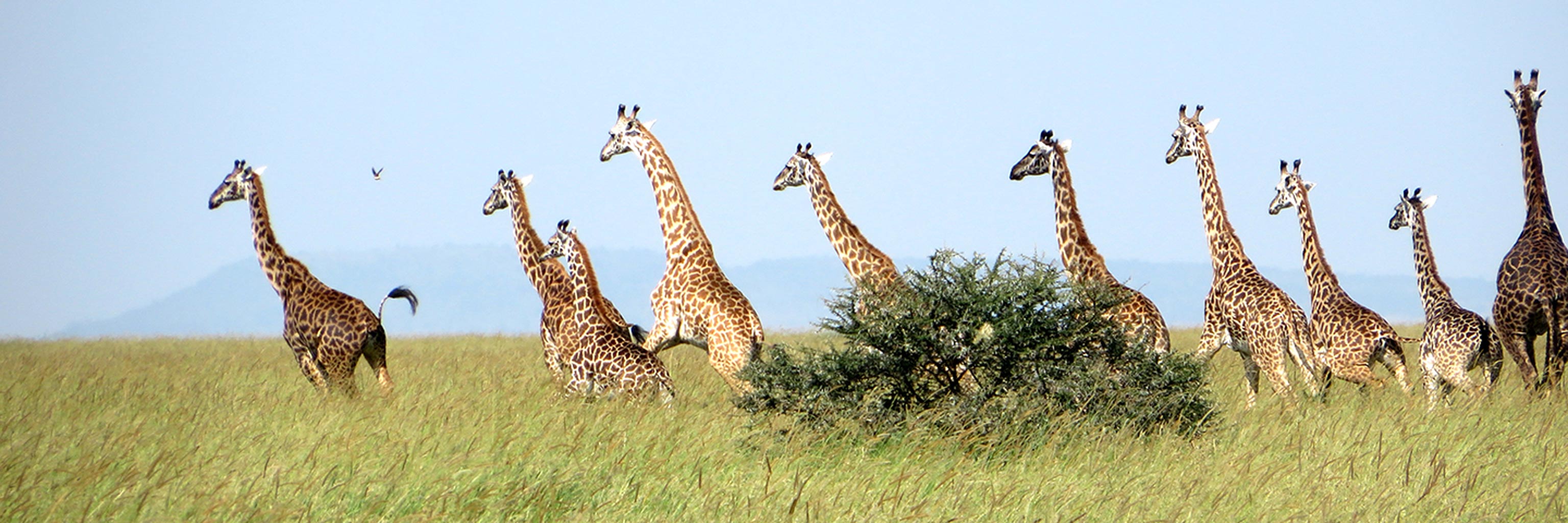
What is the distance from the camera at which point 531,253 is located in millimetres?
12695

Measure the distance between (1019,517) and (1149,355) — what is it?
3165 mm

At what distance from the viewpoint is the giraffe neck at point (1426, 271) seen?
1242 cm

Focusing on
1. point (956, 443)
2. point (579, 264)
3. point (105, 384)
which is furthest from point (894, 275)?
point (105, 384)

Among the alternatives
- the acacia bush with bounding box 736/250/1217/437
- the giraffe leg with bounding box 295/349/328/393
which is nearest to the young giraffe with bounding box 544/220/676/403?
the acacia bush with bounding box 736/250/1217/437

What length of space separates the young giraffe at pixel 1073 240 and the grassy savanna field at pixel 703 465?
0.88 metres

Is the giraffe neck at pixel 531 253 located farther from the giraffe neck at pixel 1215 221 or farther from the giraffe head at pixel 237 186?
the giraffe neck at pixel 1215 221

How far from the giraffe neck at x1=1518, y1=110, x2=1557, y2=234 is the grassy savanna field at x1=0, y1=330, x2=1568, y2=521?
2.46 metres

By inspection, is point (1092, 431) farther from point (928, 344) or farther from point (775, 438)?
point (775, 438)

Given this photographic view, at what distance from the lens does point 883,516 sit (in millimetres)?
6180

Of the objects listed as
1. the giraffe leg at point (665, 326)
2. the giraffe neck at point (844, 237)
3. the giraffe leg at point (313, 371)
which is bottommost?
the giraffe leg at point (313, 371)

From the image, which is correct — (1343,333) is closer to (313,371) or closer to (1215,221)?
(1215,221)

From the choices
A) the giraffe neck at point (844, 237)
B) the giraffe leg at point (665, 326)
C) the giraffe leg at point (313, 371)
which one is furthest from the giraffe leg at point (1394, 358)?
the giraffe leg at point (313, 371)

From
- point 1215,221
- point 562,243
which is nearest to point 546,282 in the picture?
point 562,243

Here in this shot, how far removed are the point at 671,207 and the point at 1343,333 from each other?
5.68 metres
